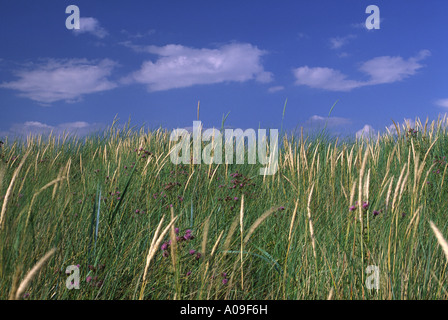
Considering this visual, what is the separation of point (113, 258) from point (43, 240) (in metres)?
0.41

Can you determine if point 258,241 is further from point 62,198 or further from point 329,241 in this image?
point 62,198

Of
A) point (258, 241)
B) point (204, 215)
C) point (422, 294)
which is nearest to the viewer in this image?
point (422, 294)

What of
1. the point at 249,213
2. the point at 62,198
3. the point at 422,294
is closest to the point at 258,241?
the point at 249,213

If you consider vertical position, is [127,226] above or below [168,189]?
below

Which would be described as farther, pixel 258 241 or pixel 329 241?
pixel 258 241
